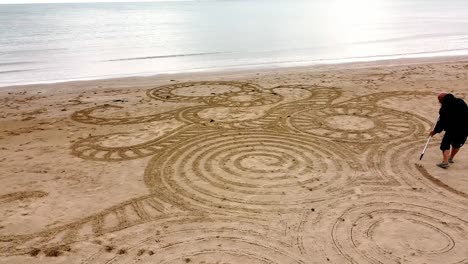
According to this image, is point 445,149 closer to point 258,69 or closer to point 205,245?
point 205,245

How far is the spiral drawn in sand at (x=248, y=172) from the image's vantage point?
23.9 ft

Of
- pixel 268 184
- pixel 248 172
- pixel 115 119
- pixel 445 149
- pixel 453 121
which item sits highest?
pixel 453 121

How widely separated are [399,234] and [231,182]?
3.36 meters

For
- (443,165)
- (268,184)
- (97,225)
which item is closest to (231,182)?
(268,184)

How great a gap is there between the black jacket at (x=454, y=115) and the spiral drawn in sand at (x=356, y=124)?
2.07 metres

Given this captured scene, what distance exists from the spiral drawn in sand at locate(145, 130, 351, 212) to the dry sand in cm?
4

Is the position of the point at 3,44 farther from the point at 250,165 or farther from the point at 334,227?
the point at 334,227

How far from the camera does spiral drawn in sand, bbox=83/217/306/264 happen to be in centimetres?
564

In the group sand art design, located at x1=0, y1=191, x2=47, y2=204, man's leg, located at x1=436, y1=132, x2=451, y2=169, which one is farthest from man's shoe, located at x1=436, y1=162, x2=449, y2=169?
sand art design, located at x1=0, y1=191, x2=47, y2=204

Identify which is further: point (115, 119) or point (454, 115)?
point (115, 119)

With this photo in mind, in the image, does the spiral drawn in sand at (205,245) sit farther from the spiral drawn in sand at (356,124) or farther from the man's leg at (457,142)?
the spiral drawn in sand at (356,124)

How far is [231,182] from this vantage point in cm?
797

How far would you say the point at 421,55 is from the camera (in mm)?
27344

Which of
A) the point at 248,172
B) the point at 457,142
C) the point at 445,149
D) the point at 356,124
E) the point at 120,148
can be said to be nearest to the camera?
the point at 457,142
